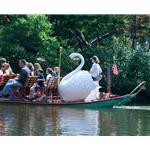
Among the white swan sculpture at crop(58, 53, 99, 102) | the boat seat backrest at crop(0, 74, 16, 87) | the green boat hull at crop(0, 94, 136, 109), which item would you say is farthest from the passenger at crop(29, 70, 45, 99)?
the boat seat backrest at crop(0, 74, 16, 87)

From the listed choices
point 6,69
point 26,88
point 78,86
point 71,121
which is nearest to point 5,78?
point 6,69

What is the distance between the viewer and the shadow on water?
12.2 metres

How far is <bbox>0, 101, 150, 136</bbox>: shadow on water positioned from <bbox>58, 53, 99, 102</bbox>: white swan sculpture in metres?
0.57

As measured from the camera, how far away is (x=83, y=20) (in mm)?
19656

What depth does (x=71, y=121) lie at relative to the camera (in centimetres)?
1339

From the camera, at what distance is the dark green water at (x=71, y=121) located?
40.0 ft

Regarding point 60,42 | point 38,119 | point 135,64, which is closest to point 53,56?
point 60,42

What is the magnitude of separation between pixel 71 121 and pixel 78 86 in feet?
8.50

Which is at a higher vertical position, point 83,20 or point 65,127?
point 83,20

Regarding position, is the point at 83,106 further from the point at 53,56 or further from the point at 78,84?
the point at 53,56

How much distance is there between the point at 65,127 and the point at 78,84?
3.39 m

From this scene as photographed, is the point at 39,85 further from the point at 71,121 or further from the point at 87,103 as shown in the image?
the point at 71,121

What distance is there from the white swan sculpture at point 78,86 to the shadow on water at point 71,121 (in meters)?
0.57

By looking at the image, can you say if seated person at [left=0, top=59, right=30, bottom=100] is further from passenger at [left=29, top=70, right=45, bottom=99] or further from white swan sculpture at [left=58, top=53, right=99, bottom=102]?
white swan sculpture at [left=58, top=53, right=99, bottom=102]
